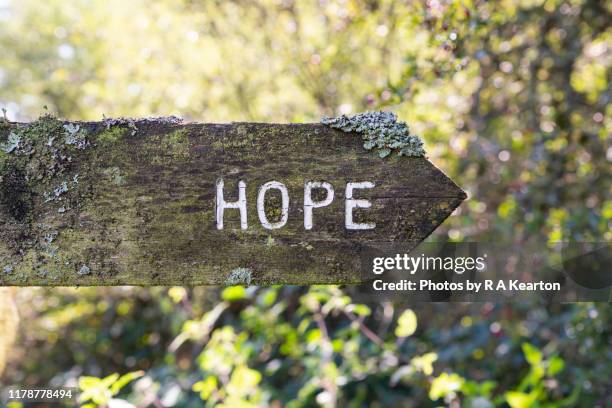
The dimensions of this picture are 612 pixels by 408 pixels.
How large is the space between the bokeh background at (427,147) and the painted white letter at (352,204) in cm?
56

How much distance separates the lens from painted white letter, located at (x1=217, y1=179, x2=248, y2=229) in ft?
3.01

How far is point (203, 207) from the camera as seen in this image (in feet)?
3.02

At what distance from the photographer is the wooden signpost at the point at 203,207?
3.00 ft

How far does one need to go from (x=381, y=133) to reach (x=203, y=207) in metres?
0.31

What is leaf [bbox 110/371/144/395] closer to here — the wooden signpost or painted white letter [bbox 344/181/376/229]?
the wooden signpost

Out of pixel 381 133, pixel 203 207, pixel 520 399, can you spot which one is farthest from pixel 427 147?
pixel 203 207

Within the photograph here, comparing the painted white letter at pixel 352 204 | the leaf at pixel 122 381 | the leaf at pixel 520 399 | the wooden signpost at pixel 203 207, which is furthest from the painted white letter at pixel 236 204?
the leaf at pixel 520 399

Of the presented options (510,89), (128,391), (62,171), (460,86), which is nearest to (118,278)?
(62,171)

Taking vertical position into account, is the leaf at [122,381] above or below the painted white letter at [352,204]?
below

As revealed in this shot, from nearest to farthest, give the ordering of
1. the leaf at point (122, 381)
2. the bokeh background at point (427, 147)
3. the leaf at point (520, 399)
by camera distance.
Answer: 1. the leaf at point (122, 381)
2. the leaf at point (520, 399)
3. the bokeh background at point (427, 147)

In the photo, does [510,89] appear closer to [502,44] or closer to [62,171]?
[502,44]

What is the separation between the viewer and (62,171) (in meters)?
0.93

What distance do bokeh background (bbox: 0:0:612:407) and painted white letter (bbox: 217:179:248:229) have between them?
592 millimetres

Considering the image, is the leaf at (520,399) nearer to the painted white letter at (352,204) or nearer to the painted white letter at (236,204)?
the painted white letter at (352,204)
